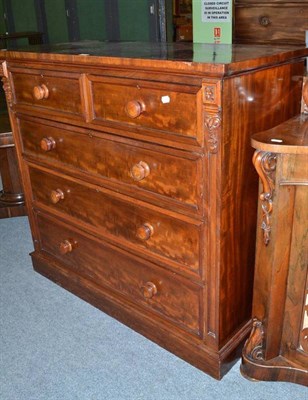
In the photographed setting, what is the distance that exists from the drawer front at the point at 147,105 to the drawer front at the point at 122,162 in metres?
0.09

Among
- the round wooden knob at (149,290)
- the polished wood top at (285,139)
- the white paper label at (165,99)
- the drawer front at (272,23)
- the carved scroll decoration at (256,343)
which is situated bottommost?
the carved scroll decoration at (256,343)

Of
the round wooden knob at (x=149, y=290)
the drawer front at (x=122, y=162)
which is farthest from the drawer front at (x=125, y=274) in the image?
the drawer front at (x=122, y=162)

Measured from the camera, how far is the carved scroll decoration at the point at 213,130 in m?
1.23

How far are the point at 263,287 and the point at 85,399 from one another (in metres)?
0.72

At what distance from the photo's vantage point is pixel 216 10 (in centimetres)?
201

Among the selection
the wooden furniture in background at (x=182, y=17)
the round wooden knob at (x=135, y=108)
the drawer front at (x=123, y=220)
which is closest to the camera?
the round wooden knob at (x=135, y=108)

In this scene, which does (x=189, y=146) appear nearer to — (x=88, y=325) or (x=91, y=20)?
(x=88, y=325)

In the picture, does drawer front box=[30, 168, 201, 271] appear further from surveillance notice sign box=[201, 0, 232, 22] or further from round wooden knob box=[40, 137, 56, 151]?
surveillance notice sign box=[201, 0, 232, 22]

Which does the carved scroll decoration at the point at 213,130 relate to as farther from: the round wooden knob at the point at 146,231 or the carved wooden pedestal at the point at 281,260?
the round wooden knob at the point at 146,231

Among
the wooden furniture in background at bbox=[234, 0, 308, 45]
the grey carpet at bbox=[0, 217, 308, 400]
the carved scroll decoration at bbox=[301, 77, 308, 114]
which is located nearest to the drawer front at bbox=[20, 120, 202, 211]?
the carved scroll decoration at bbox=[301, 77, 308, 114]

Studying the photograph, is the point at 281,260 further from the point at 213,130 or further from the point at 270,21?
the point at 270,21

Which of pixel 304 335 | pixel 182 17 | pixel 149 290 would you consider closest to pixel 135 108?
pixel 149 290

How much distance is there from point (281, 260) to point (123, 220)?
608 millimetres

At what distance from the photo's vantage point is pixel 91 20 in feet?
21.5
